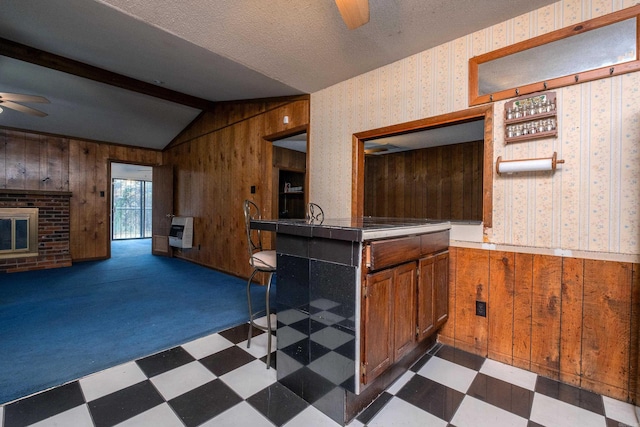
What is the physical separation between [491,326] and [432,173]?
3.47 metres

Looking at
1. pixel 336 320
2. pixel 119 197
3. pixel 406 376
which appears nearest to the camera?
pixel 336 320

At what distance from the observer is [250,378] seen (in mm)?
1769

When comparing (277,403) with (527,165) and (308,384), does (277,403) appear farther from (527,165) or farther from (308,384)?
(527,165)

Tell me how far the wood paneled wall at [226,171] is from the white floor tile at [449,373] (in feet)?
8.82

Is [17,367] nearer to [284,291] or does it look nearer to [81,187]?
[284,291]

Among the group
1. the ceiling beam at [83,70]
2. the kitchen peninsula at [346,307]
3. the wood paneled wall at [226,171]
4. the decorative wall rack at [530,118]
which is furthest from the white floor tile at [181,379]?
the ceiling beam at [83,70]

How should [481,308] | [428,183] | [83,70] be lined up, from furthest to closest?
[428,183] < [83,70] < [481,308]

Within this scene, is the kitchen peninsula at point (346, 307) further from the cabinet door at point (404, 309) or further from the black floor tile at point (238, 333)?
the black floor tile at point (238, 333)

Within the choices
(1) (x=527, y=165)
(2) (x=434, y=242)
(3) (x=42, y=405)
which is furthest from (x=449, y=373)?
(3) (x=42, y=405)

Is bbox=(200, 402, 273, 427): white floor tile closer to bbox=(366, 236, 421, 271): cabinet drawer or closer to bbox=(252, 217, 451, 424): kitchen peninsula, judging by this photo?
bbox=(252, 217, 451, 424): kitchen peninsula

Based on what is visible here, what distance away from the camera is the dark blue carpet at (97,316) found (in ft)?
6.15

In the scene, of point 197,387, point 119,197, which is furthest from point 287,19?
point 119,197

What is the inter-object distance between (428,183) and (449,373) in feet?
12.4

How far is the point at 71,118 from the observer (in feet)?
15.3
